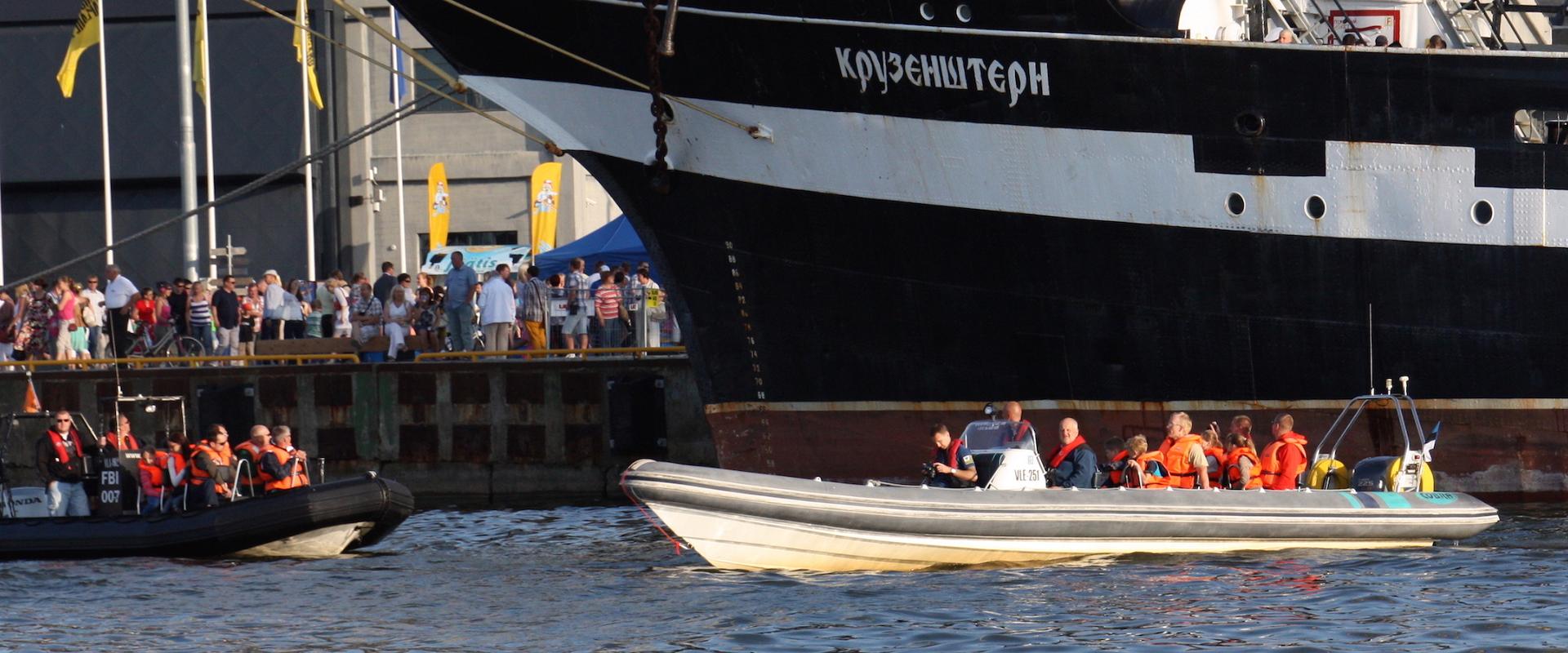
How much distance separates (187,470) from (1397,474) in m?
10.5

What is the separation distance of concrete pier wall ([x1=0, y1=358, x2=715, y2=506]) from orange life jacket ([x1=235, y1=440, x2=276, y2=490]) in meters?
5.83

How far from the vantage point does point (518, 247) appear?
4156cm

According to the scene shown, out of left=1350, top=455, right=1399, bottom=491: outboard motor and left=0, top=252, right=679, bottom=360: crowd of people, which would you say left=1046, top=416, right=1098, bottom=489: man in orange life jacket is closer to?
left=1350, top=455, right=1399, bottom=491: outboard motor

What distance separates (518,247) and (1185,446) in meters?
26.2

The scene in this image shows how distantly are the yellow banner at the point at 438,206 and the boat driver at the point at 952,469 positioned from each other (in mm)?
25744

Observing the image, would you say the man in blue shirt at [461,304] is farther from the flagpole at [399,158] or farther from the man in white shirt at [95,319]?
the flagpole at [399,158]

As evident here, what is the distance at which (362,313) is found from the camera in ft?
90.4

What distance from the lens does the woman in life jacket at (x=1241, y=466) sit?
17.0 metres

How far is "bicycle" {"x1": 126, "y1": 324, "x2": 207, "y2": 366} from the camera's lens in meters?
28.3

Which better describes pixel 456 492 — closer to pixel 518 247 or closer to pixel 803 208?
pixel 803 208

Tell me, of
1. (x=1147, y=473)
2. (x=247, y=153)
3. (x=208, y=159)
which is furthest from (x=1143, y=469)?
(x=247, y=153)

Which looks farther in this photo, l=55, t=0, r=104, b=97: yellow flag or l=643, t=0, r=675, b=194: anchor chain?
l=55, t=0, r=104, b=97: yellow flag

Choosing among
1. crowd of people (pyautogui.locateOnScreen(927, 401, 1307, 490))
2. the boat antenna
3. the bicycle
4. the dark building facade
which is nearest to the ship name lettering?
crowd of people (pyautogui.locateOnScreen(927, 401, 1307, 490))

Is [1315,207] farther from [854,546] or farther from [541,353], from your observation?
[541,353]
